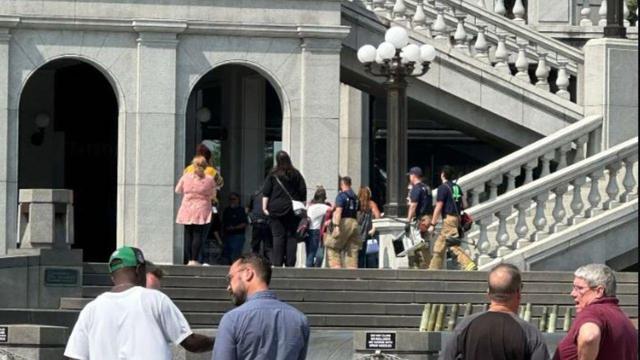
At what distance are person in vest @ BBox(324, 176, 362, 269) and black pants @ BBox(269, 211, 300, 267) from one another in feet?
2.06

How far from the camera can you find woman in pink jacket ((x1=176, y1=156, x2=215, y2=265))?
86.3ft

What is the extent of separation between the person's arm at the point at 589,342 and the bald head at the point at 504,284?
1.28ft

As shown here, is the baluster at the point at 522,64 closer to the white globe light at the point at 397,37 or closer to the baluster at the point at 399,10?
the baluster at the point at 399,10

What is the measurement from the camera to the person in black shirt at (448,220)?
2672cm

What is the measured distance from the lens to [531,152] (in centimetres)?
2956

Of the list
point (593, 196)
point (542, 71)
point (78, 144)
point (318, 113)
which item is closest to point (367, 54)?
point (318, 113)

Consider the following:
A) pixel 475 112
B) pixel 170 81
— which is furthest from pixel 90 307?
pixel 475 112

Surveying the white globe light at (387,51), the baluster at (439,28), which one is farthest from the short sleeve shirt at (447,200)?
the baluster at (439,28)

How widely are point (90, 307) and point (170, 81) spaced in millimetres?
19026

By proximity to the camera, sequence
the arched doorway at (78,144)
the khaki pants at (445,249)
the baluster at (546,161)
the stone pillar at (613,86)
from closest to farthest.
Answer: the khaki pants at (445,249)
the baluster at (546,161)
the stone pillar at (613,86)
the arched doorway at (78,144)

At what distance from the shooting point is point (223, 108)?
36188 millimetres

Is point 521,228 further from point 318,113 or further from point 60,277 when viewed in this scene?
point 60,277

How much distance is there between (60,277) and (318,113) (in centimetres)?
752

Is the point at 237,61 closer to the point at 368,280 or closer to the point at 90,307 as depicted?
the point at 368,280
